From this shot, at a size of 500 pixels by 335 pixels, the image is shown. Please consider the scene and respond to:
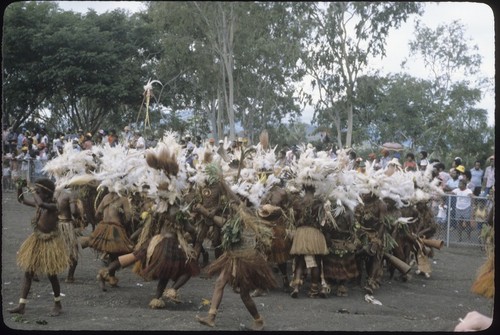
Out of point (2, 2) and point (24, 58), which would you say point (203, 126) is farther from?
point (2, 2)

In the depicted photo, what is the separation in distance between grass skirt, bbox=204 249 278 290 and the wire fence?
8.10m

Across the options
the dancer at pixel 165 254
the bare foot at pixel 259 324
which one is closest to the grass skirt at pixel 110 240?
the dancer at pixel 165 254

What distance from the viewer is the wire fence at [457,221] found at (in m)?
14.0

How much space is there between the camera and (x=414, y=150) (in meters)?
25.5

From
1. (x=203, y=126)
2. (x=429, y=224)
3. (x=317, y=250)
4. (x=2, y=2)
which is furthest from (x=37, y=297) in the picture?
(x=429, y=224)

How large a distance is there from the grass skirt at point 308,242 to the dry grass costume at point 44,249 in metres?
2.96

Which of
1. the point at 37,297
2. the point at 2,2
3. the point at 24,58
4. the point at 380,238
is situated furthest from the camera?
the point at 24,58

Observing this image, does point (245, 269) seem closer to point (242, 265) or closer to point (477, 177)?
point (242, 265)

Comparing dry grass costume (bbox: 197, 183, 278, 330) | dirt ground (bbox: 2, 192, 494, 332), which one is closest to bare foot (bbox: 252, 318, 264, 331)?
dry grass costume (bbox: 197, 183, 278, 330)

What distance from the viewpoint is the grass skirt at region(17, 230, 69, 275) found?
686 cm

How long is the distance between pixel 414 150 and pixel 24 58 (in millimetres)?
16395

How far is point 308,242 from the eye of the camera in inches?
332

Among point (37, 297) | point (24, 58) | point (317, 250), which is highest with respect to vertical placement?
point (24, 58)

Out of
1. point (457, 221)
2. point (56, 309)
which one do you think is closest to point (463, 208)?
point (457, 221)
